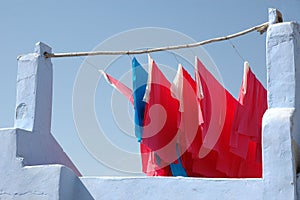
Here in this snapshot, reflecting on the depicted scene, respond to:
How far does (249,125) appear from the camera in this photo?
20.1ft

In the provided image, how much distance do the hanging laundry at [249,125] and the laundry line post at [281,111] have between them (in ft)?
3.21

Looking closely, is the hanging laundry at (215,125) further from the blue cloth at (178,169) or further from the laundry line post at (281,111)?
the laundry line post at (281,111)

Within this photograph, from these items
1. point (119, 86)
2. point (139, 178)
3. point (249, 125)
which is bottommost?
point (139, 178)

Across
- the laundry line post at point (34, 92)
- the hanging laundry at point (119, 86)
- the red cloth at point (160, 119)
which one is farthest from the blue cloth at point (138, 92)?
the laundry line post at point (34, 92)

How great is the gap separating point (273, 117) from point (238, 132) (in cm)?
117

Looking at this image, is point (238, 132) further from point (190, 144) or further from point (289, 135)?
point (289, 135)

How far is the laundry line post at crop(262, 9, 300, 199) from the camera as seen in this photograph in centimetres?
480

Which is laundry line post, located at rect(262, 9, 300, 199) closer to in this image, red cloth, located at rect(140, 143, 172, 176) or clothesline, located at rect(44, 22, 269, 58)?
clothesline, located at rect(44, 22, 269, 58)

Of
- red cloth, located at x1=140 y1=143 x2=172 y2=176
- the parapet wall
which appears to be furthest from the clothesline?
red cloth, located at x1=140 y1=143 x2=172 y2=176

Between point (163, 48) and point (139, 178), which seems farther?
point (163, 48)

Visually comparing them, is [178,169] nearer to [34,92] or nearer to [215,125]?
[215,125]

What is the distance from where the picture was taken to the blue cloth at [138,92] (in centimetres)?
658

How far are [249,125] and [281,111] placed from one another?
1.15 meters

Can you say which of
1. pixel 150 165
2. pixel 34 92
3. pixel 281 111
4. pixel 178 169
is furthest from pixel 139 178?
pixel 34 92
